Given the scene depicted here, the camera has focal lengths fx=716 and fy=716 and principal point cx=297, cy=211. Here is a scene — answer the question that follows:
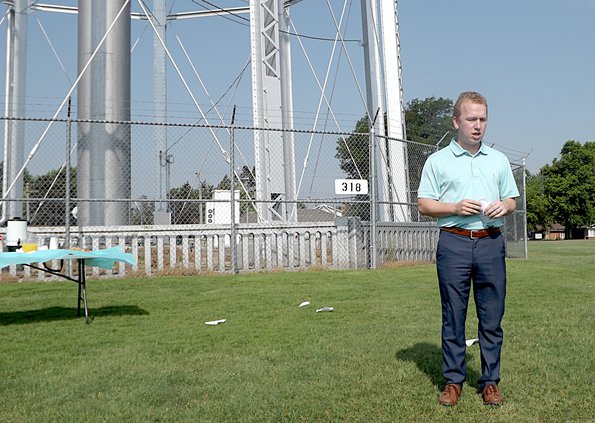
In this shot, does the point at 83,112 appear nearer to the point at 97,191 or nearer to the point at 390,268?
the point at 97,191

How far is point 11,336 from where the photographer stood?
6367mm

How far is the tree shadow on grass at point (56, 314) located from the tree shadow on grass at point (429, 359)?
3520 mm

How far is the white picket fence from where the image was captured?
1299cm

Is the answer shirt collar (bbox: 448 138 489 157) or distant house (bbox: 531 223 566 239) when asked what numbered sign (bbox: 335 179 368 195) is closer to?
shirt collar (bbox: 448 138 489 157)

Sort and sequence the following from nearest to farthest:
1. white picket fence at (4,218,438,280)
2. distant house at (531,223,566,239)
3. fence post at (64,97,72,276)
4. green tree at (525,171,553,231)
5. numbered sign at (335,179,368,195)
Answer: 1. fence post at (64,97,72,276)
2. white picket fence at (4,218,438,280)
3. numbered sign at (335,179,368,195)
4. green tree at (525,171,553,231)
5. distant house at (531,223,566,239)

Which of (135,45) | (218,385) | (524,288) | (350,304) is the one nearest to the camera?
(218,385)

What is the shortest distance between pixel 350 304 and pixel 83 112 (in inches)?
351

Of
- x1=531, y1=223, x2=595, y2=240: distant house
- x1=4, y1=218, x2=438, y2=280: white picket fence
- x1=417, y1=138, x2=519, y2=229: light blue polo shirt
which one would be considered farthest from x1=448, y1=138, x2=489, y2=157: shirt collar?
x1=531, y1=223, x2=595, y2=240: distant house

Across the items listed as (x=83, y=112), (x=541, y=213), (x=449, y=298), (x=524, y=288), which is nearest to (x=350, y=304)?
(x=524, y=288)

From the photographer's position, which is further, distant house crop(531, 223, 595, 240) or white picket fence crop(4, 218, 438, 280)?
distant house crop(531, 223, 595, 240)

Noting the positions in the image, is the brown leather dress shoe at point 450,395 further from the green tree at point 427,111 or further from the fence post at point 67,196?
the green tree at point 427,111

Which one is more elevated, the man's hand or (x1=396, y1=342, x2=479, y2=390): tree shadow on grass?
the man's hand

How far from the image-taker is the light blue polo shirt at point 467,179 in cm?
385

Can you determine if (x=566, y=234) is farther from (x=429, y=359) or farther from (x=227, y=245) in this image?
(x=429, y=359)
